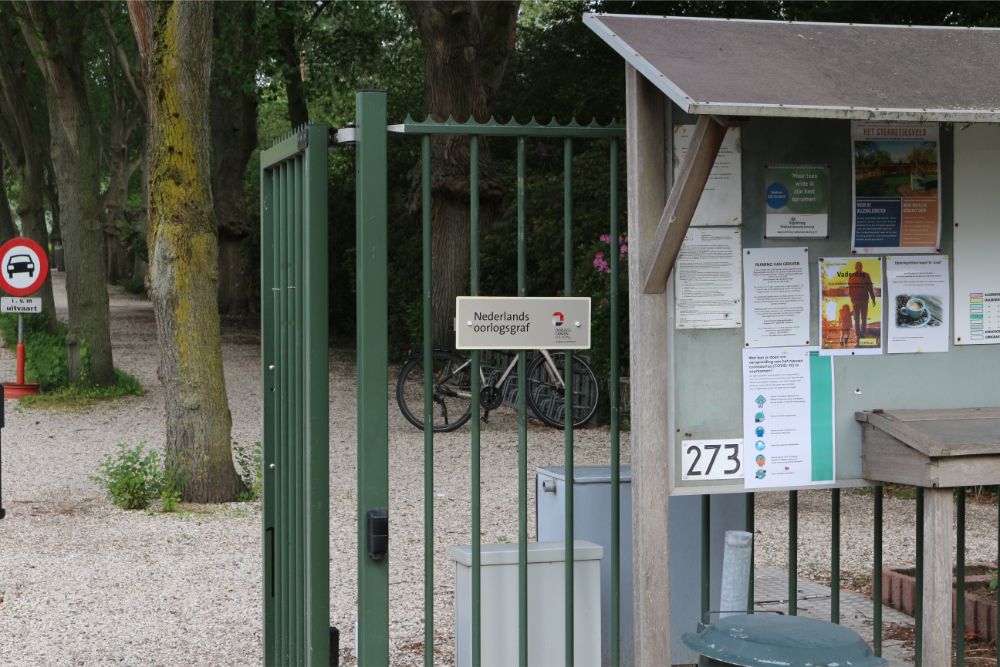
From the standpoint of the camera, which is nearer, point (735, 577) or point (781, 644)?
point (781, 644)

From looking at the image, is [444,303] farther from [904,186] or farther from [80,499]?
[904,186]

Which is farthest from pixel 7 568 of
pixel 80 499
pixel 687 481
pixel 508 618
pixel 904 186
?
pixel 904 186

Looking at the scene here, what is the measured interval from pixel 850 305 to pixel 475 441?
1.14m

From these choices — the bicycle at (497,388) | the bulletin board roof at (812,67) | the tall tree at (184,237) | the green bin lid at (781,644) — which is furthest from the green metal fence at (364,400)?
the bicycle at (497,388)

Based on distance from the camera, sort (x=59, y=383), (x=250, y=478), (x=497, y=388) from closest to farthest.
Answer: (x=250, y=478)
(x=497, y=388)
(x=59, y=383)

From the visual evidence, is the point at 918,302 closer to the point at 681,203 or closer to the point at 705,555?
the point at 681,203

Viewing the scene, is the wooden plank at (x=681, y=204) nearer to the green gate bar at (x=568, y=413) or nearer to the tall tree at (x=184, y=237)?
the green gate bar at (x=568, y=413)

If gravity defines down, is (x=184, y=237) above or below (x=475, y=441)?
above

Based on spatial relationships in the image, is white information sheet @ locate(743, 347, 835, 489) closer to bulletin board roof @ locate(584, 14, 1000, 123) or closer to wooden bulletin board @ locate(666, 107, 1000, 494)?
wooden bulletin board @ locate(666, 107, 1000, 494)

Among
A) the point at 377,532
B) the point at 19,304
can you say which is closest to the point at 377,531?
the point at 377,532

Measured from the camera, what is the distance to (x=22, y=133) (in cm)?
2019

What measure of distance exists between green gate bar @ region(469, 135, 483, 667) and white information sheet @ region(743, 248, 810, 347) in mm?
759

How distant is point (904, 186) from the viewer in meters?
3.60

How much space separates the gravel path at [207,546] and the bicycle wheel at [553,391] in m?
0.25
